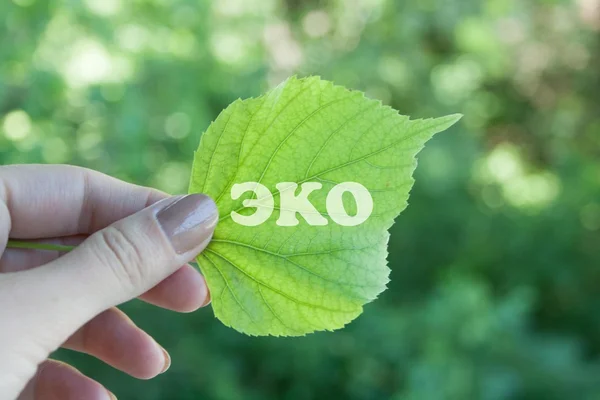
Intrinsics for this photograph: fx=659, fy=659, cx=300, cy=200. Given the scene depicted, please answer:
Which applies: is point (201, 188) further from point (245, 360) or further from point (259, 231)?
point (245, 360)

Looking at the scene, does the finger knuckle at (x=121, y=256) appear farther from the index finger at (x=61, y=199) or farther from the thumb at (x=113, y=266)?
the index finger at (x=61, y=199)

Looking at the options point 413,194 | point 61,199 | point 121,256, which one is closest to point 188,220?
point 121,256

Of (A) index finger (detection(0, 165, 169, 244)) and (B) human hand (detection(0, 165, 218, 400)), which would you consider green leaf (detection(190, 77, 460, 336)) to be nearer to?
(B) human hand (detection(0, 165, 218, 400))

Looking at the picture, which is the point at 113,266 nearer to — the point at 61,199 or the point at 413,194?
the point at 61,199

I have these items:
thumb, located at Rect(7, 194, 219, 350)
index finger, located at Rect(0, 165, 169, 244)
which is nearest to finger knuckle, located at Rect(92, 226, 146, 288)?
thumb, located at Rect(7, 194, 219, 350)

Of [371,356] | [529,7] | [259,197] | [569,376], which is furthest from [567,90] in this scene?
[259,197]

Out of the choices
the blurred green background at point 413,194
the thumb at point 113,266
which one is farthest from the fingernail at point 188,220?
the blurred green background at point 413,194
